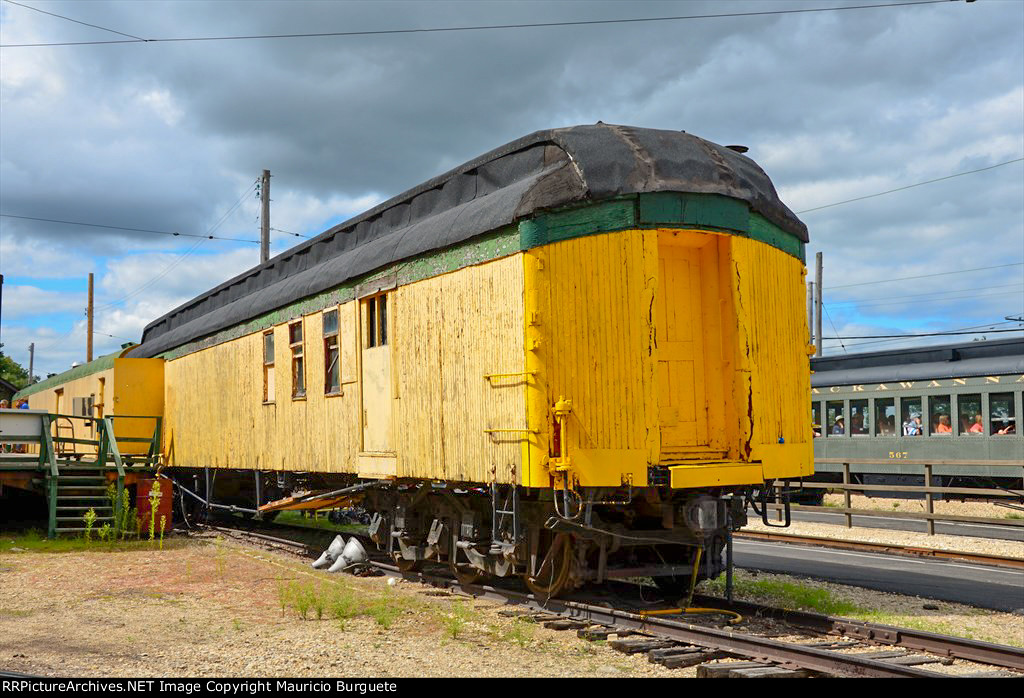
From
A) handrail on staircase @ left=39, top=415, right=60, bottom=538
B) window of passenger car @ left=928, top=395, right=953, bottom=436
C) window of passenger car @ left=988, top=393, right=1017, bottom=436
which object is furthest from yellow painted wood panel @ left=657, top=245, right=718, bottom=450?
window of passenger car @ left=928, top=395, right=953, bottom=436

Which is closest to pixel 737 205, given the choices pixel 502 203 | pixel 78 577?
pixel 502 203

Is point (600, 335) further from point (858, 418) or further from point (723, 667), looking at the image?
point (858, 418)

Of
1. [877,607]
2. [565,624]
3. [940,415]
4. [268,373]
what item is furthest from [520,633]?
[940,415]

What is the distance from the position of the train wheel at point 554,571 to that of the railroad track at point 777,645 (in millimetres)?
123

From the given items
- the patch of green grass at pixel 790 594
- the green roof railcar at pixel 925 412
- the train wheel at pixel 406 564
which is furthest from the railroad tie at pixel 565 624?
the green roof railcar at pixel 925 412

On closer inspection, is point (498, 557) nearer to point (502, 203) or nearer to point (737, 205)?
point (502, 203)

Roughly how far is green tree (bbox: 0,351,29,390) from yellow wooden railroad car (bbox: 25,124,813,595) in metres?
56.7

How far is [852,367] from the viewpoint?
82.7ft

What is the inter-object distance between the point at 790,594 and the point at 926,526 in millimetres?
8970

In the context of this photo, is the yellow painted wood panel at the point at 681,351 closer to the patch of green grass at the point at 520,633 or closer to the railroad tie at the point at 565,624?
the railroad tie at the point at 565,624

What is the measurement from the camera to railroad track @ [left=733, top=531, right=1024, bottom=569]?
12469 mm

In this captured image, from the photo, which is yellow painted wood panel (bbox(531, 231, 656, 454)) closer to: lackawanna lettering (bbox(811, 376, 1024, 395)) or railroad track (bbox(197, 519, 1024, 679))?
railroad track (bbox(197, 519, 1024, 679))

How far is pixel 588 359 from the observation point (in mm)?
8070

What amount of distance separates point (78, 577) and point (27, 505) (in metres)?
10.1
